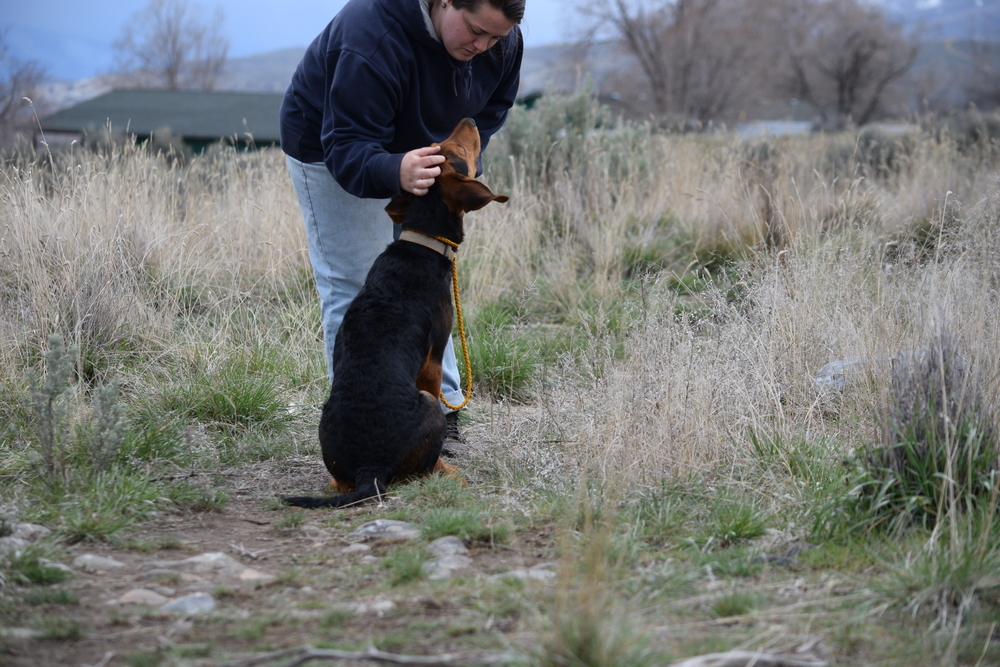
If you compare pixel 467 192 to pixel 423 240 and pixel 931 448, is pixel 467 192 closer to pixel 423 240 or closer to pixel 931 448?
pixel 423 240

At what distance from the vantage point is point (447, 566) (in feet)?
7.96

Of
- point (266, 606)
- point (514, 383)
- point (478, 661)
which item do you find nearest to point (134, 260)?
point (514, 383)

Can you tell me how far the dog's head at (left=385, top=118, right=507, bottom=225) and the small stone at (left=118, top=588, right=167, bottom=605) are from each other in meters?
1.91

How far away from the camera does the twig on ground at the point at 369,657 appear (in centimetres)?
170

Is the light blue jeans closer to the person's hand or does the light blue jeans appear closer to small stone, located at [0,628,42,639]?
the person's hand

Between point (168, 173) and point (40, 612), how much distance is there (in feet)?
18.7

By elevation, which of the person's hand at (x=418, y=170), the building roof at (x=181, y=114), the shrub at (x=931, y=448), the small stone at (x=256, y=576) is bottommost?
the small stone at (x=256, y=576)

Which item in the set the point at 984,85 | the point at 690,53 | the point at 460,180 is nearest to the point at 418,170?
the point at 460,180

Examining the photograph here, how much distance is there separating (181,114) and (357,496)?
27066 mm

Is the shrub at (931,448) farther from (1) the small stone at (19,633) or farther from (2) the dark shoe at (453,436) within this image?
(1) the small stone at (19,633)

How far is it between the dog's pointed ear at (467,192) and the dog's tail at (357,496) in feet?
4.03

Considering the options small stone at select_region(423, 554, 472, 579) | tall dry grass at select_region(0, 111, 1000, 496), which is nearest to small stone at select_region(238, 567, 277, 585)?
small stone at select_region(423, 554, 472, 579)

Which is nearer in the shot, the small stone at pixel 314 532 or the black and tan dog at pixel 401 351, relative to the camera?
the small stone at pixel 314 532

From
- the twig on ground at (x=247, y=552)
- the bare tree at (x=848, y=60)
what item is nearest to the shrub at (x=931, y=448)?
the twig on ground at (x=247, y=552)
